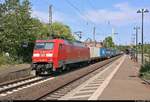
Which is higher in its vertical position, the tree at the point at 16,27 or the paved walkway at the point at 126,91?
the tree at the point at 16,27

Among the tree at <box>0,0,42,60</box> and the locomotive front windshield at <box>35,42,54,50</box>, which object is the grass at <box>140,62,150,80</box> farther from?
the tree at <box>0,0,42,60</box>

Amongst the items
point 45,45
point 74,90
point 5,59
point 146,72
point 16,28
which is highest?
point 16,28

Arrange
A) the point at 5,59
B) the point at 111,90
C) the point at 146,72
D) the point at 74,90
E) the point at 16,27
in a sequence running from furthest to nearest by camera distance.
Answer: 1. the point at 16,27
2. the point at 5,59
3. the point at 146,72
4. the point at 74,90
5. the point at 111,90

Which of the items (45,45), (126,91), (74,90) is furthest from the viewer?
(45,45)

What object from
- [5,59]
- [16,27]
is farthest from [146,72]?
[16,27]

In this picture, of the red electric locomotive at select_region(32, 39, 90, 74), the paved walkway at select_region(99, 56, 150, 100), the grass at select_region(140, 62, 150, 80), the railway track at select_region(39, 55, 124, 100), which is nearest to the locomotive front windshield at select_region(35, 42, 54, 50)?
the red electric locomotive at select_region(32, 39, 90, 74)

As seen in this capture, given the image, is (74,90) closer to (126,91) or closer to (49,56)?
(126,91)

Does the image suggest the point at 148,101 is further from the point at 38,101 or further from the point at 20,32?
the point at 20,32

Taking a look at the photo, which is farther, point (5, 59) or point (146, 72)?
point (5, 59)

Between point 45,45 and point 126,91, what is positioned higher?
point 45,45

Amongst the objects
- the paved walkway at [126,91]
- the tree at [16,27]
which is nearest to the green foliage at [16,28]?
the tree at [16,27]

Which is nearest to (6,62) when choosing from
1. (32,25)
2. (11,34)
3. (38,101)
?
(11,34)

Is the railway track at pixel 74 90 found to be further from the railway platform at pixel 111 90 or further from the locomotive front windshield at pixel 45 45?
the locomotive front windshield at pixel 45 45

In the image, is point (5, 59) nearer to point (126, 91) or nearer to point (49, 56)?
point (49, 56)
